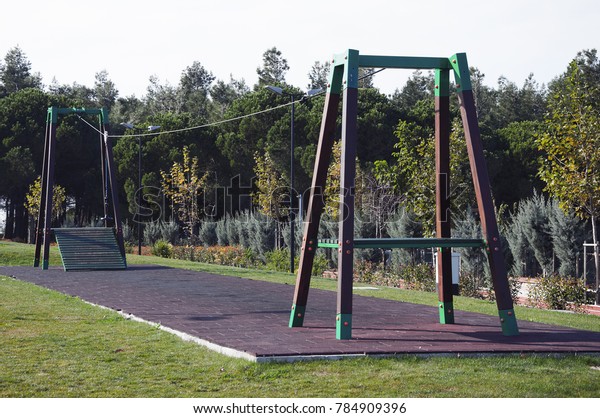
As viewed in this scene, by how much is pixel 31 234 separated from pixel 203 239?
10.5 m

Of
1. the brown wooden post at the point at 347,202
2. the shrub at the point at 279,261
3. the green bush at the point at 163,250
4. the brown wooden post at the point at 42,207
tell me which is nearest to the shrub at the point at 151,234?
the green bush at the point at 163,250

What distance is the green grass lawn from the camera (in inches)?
248

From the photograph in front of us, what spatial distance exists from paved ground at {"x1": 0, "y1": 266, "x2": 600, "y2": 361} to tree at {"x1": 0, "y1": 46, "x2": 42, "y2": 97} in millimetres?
65312

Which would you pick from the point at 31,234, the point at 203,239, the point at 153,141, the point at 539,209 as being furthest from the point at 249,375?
the point at 153,141

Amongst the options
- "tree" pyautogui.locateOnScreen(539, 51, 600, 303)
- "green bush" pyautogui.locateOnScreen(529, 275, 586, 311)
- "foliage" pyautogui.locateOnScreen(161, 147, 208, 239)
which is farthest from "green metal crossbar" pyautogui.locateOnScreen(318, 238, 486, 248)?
"foliage" pyautogui.locateOnScreen(161, 147, 208, 239)

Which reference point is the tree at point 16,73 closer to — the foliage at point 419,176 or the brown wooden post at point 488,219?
the foliage at point 419,176

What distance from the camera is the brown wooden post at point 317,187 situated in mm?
9344

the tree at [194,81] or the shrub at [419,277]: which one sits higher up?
the tree at [194,81]

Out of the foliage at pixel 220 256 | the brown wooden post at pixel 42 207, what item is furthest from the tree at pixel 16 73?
the brown wooden post at pixel 42 207

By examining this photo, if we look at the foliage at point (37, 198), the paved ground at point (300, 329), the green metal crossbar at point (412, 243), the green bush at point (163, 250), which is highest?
the foliage at point (37, 198)

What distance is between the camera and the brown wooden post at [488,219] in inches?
355

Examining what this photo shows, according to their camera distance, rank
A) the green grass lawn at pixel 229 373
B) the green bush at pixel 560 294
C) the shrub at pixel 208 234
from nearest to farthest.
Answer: the green grass lawn at pixel 229 373 → the green bush at pixel 560 294 → the shrub at pixel 208 234

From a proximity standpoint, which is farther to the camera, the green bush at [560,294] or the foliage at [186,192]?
the foliage at [186,192]

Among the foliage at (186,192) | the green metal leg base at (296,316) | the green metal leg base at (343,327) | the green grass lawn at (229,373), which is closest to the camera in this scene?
the green grass lawn at (229,373)
